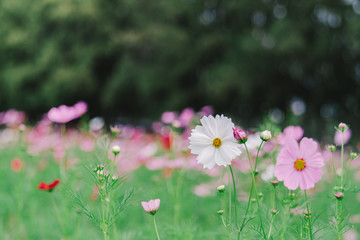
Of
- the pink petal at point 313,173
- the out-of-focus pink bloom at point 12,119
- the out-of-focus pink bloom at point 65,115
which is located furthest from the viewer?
the out-of-focus pink bloom at point 12,119

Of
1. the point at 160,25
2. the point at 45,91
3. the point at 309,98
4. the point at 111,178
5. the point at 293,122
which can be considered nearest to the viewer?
the point at 111,178

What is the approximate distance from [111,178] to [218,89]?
28.8 ft

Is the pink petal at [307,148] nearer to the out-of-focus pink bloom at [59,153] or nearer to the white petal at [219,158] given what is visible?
the white petal at [219,158]

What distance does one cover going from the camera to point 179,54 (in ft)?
34.3

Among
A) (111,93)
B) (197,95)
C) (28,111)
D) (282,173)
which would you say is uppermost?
(282,173)

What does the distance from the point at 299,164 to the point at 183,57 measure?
9.95m

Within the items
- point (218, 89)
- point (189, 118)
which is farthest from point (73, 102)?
point (189, 118)

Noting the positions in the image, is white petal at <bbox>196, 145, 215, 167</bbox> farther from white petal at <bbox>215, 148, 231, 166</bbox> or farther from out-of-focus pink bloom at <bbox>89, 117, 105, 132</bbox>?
out-of-focus pink bloom at <bbox>89, 117, 105, 132</bbox>

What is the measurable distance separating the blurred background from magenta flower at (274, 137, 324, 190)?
25.2ft

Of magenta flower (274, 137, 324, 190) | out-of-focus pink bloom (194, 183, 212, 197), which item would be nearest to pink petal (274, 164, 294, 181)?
magenta flower (274, 137, 324, 190)

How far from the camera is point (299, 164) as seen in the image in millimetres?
715

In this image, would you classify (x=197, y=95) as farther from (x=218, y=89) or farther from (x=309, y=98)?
(x=309, y=98)

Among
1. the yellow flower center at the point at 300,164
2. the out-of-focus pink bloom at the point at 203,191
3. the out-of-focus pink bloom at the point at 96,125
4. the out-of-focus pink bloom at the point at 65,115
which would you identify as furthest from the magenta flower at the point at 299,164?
the out-of-focus pink bloom at the point at 203,191

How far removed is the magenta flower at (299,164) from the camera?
697mm
